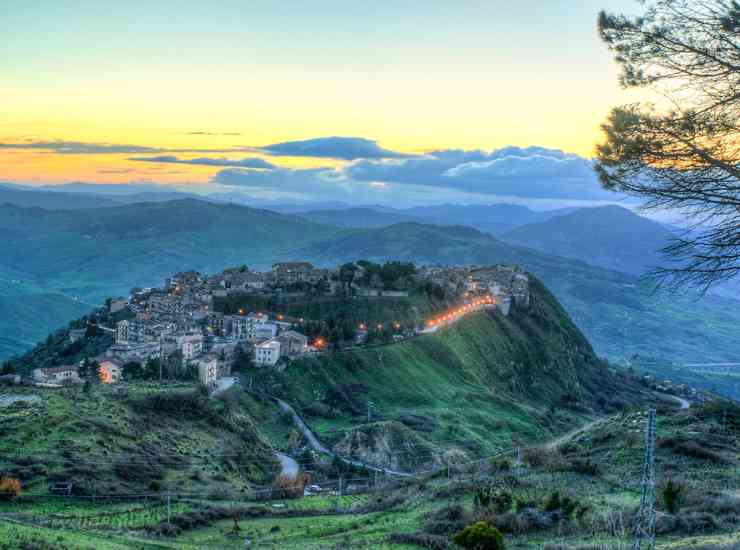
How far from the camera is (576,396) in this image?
84.1 meters

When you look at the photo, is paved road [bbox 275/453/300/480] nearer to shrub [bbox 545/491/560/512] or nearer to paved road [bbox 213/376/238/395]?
paved road [bbox 213/376/238/395]

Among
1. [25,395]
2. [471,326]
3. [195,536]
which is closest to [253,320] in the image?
[471,326]

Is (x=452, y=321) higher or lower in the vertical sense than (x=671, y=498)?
lower

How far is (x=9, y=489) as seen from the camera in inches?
909

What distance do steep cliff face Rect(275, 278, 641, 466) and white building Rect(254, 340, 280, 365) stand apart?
2.11 metres

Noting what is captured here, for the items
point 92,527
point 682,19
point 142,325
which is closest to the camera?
point 682,19

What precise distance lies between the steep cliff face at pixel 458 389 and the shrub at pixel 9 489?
25.4m

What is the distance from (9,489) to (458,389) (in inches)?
1885

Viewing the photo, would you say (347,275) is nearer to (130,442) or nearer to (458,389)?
(458,389)

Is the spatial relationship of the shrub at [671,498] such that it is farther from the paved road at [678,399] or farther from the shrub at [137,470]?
the paved road at [678,399]

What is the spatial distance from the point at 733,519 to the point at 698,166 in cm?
931

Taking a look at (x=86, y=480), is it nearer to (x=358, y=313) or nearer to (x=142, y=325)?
(x=142, y=325)

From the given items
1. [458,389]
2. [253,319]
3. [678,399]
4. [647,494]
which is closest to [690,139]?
[647,494]

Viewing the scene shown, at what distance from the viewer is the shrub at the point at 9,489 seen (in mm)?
22938
